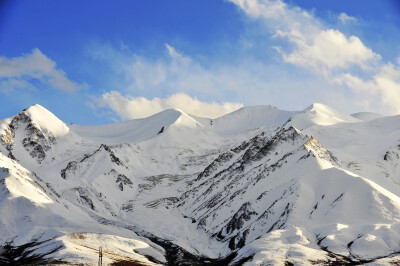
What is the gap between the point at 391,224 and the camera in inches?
5472

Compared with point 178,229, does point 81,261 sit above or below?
below

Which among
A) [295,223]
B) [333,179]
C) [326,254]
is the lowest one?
[326,254]

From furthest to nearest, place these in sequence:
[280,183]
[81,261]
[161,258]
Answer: [280,183] < [161,258] < [81,261]

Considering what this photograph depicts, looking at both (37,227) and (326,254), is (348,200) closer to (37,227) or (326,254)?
(326,254)

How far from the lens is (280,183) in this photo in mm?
187000

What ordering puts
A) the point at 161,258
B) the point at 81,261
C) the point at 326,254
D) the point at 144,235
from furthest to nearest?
the point at 144,235 < the point at 161,258 < the point at 326,254 < the point at 81,261

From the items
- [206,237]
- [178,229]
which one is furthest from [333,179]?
[178,229]

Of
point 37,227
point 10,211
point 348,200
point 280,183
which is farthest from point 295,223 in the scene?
point 10,211

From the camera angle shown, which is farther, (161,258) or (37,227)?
(37,227)

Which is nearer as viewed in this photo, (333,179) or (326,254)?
(326,254)

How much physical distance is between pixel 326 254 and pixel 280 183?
64850mm

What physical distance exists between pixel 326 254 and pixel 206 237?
60.9 metres

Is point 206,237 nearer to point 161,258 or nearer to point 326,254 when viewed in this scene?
point 161,258

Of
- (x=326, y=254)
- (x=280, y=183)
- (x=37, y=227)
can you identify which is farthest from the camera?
(x=280, y=183)
